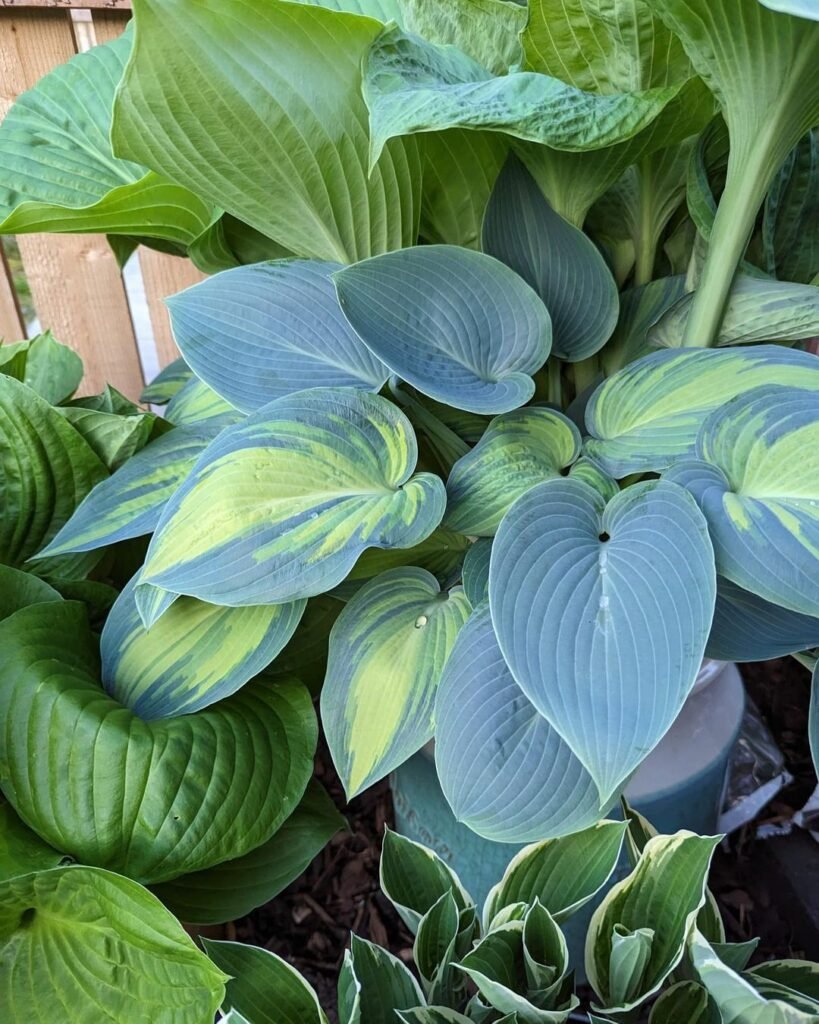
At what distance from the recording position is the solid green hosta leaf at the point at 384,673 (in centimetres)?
60

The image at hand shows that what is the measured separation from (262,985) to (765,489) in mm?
561

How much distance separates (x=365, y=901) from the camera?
105 cm

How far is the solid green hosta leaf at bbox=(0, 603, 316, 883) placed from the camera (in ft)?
1.98

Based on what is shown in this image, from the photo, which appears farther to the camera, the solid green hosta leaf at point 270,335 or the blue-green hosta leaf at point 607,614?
the solid green hosta leaf at point 270,335

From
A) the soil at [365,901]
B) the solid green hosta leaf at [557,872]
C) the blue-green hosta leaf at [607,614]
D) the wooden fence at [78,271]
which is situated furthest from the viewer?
the wooden fence at [78,271]

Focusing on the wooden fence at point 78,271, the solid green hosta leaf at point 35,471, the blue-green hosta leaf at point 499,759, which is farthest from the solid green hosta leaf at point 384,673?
the wooden fence at point 78,271

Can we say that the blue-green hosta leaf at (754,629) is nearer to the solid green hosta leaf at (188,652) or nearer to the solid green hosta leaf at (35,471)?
the solid green hosta leaf at (188,652)

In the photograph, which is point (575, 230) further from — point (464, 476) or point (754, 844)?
point (754, 844)

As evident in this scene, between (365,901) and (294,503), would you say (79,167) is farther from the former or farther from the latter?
(365,901)

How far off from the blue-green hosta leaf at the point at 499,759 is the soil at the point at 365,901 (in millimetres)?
452

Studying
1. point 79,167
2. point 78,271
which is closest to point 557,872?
point 79,167

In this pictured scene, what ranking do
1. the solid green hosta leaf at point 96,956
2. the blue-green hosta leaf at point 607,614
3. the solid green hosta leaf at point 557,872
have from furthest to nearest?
the solid green hosta leaf at point 557,872, the solid green hosta leaf at point 96,956, the blue-green hosta leaf at point 607,614

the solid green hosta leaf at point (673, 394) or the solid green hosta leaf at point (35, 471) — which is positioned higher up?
the solid green hosta leaf at point (673, 394)

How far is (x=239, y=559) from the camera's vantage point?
548mm
